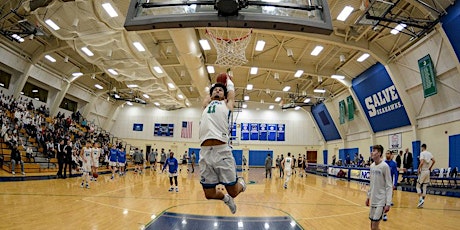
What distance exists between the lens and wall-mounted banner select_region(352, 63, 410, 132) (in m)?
19.1

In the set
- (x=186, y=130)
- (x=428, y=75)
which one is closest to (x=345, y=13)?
(x=428, y=75)

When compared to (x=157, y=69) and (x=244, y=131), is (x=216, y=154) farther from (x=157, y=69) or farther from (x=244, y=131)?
(x=244, y=131)

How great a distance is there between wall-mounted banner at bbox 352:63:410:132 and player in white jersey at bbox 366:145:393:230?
16.0 metres

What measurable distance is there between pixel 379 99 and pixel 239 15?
18.7 meters

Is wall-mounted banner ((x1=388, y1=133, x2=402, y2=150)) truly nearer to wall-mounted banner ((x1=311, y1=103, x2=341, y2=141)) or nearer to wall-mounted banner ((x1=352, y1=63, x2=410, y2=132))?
wall-mounted banner ((x1=352, y1=63, x2=410, y2=132))

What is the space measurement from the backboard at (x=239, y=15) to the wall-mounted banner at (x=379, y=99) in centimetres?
1619

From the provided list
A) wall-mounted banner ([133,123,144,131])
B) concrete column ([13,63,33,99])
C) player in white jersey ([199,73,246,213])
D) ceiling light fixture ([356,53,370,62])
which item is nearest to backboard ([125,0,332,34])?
player in white jersey ([199,73,246,213])

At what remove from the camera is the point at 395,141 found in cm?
Answer: 2041

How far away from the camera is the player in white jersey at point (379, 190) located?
451cm

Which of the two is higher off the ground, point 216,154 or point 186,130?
point 186,130

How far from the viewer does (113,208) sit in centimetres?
741

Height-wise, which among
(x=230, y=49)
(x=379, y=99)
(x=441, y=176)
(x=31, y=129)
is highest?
(x=230, y=49)

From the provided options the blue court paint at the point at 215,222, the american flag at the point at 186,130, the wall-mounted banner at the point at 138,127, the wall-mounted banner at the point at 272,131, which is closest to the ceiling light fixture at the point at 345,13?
the blue court paint at the point at 215,222

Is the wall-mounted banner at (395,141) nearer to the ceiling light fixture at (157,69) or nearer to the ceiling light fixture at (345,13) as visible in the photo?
the ceiling light fixture at (345,13)
